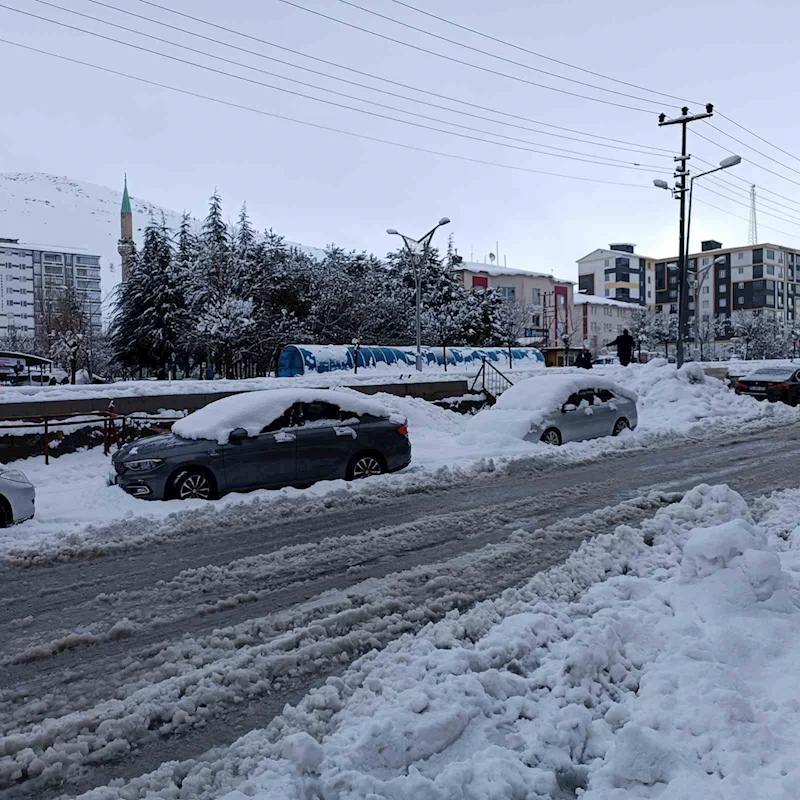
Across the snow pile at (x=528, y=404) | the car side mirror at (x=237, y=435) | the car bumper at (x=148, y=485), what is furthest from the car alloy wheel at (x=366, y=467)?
the snow pile at (x=528, y=404)

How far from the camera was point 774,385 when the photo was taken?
80.6ft

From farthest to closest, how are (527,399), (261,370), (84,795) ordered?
(261,370) < (527,399) < (84,795)

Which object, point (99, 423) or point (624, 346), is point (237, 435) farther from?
point (624, 346)

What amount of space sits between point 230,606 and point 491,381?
18840 mm

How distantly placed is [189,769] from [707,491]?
689cm

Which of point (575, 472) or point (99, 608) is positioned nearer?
point (99, 608)

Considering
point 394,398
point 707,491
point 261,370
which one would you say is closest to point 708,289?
point 261,370

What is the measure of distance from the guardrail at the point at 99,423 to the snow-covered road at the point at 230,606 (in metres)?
6.46

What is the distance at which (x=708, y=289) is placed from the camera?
116 m

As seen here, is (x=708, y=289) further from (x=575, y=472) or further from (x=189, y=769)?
(x=189, y=769)

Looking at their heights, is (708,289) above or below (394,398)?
above

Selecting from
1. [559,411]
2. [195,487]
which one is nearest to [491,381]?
[559,411]

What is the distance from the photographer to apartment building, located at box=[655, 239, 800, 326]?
110250mm

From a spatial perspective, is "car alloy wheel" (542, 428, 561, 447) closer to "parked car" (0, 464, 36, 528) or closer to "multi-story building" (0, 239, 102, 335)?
"parked car" (0, 464, 36, 528)
